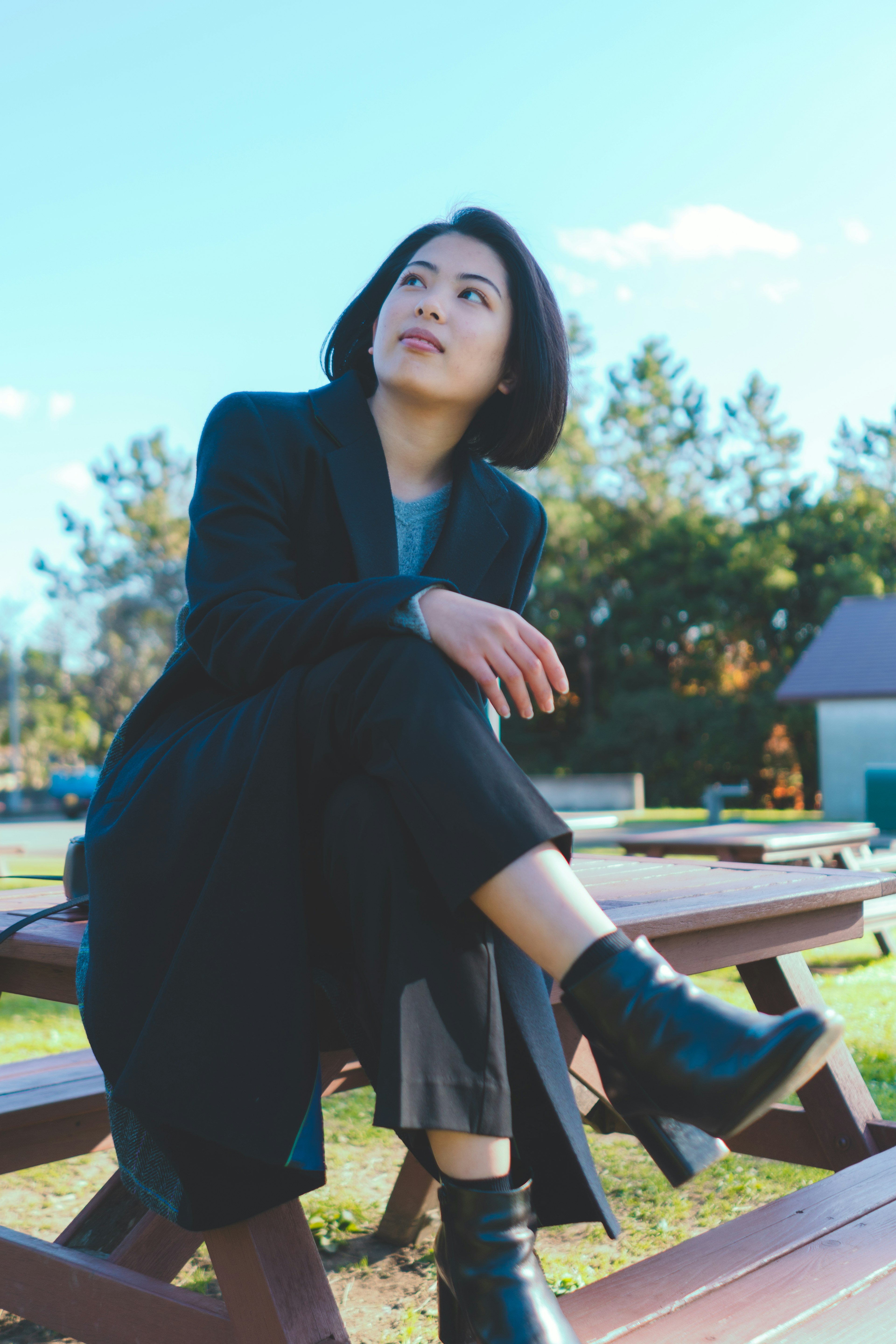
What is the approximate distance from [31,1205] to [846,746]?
2095 centimetres

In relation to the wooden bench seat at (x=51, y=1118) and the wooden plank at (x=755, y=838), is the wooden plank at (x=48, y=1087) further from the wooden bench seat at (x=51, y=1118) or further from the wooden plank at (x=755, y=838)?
the wooden plank at (x=755, y=838)

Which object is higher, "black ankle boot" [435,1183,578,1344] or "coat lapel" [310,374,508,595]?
"coat lapel" [310,374,508,595]

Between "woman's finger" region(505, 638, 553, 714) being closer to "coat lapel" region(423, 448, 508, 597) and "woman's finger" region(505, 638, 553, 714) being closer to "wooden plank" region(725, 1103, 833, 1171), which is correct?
"coat lapel" region(423, 448, 508, 597)

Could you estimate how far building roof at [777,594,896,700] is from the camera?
21672 mm

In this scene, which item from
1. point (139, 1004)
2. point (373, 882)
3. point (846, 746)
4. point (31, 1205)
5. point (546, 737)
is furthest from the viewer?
point (546, 737)

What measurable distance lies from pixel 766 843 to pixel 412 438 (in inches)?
161

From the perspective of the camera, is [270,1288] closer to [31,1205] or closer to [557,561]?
[31,1205]

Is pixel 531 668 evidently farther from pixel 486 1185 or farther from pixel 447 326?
pixel 447 326

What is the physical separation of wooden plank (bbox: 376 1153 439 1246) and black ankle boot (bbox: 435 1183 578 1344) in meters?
1.36

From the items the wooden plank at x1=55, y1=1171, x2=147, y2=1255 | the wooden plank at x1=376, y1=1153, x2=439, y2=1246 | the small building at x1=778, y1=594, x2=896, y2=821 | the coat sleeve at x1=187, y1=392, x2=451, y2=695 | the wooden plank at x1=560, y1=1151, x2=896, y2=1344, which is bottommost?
the small building at x1=778, y1=594, x2=896, y2=821

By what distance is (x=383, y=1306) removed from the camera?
218 centimetres

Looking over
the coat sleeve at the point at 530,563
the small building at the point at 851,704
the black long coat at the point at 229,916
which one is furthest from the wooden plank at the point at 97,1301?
the small building at the point at 851,704

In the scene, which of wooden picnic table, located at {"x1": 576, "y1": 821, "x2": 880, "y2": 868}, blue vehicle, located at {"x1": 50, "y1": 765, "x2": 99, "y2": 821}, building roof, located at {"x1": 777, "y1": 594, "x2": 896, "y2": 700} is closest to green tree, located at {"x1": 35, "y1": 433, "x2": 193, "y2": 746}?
blue vehicle, located at {"x1": 50, "y1": 765, "x2": 99, "y2": 821}

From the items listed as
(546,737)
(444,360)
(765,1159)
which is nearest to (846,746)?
(546,737)
